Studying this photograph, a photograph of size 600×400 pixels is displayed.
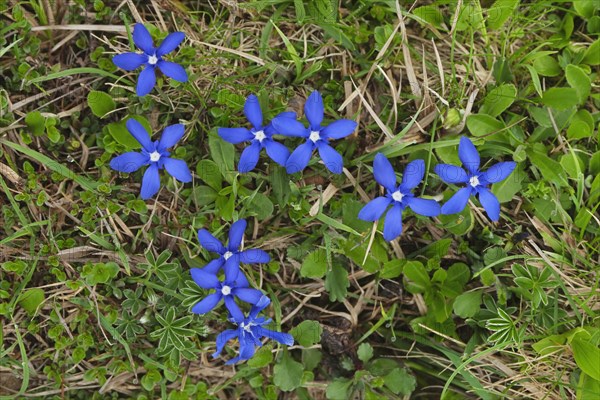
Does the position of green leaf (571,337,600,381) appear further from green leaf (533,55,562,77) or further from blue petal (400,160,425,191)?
green leaf (533,55,562,77)

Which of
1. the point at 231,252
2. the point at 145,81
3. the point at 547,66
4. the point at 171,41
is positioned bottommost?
the point at 231,252

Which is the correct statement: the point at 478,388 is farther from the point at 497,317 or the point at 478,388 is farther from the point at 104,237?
the point at 104,237

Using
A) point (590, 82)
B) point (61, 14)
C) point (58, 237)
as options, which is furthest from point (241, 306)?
point (590, 82)

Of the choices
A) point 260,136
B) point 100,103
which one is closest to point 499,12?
point 260,136

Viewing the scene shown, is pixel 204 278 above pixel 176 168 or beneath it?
beneath

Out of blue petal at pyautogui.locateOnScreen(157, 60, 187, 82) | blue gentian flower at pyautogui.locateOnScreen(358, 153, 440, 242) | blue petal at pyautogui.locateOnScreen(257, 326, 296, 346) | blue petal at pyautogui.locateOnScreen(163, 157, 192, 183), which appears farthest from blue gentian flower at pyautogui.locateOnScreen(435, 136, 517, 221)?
blue petal at pyautogui.locateOnScreen(157, 60, 187, 82)

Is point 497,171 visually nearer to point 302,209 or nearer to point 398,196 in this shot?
point 398,196
